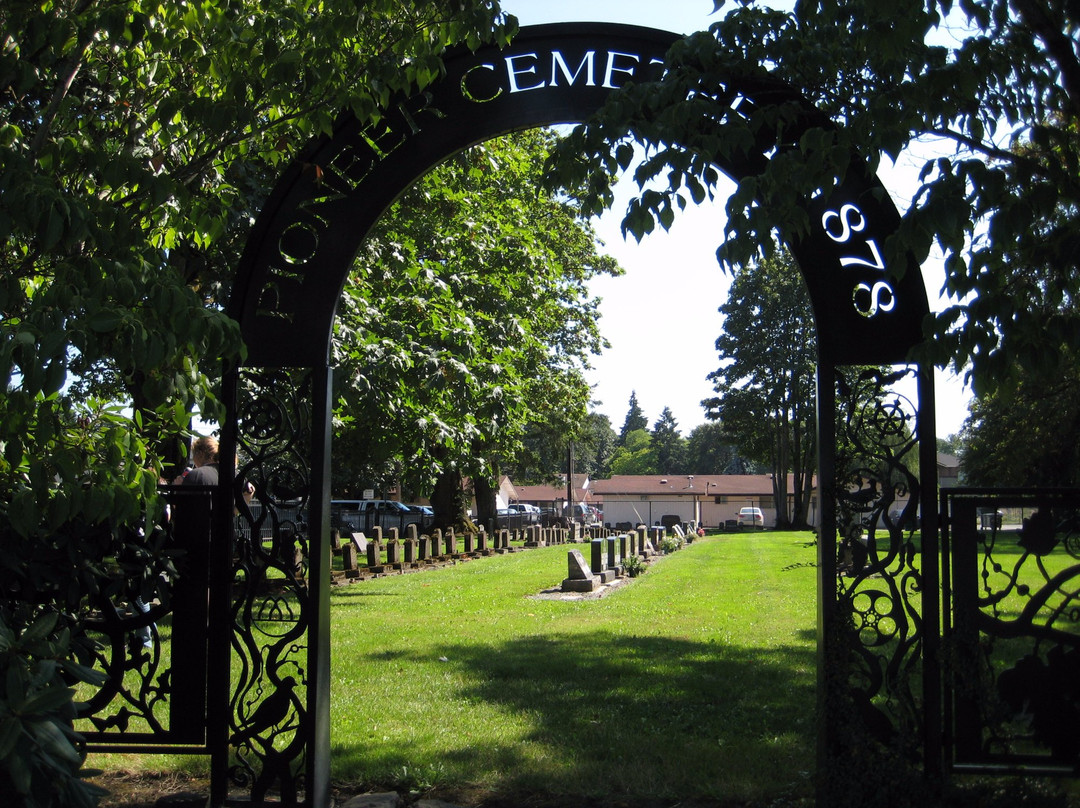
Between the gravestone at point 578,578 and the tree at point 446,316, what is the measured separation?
2644 mm

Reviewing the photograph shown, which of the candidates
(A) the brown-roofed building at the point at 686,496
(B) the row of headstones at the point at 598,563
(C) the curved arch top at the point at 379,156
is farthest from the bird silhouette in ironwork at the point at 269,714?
(A) the brown-roofed building at the point at 686,496

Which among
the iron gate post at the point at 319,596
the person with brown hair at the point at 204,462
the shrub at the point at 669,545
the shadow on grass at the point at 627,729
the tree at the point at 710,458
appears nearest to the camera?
the iron gate post at the point at 319,596

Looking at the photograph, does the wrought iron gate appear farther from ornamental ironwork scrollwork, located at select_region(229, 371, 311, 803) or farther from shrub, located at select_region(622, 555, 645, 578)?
shrub, located at select_region(622, 555, 645, 578)

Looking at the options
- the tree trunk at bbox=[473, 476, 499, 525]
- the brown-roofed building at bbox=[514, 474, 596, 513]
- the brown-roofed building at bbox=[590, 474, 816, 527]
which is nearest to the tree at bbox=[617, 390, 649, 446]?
the brown-roofed building at bbox=[514, 474, 596, 513]

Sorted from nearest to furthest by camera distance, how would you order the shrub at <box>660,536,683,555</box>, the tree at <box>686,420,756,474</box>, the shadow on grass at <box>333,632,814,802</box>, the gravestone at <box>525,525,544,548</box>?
Answer: 1. the shadow on grass at <box>333,632,814,802</box>
2. the shrub at <box>660,536,683,555</box>
3. the gravestone at <box>525,525,544,548</box>
4. the tree at <box>686,420,756,474</box>

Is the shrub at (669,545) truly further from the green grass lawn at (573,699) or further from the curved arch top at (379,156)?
the curved arch top at (379,156)

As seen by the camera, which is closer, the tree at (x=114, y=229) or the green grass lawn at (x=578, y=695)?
the tree at (x=114, y=229)

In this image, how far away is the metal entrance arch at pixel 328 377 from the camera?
16.7ft

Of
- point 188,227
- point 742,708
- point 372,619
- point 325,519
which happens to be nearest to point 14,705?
point 325,519

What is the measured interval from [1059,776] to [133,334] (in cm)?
496

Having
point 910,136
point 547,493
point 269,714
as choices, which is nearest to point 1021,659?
point 910,136

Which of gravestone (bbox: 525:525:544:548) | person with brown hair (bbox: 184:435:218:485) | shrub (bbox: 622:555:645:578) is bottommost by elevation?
gravestone (bbox: 525:525:544:548)

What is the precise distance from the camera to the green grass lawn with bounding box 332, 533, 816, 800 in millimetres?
6000

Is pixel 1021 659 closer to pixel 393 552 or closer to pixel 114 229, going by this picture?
pixel 114 229
